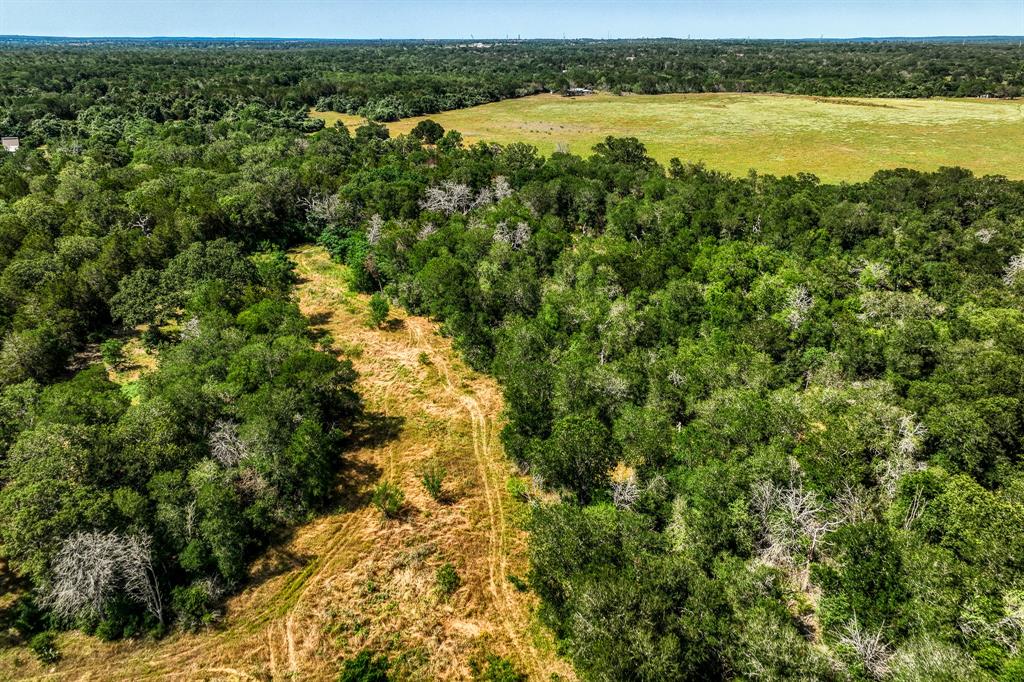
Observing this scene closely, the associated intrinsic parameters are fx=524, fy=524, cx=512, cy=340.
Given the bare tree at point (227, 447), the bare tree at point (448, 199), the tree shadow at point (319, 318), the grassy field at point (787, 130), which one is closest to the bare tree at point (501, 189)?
the bare tree at point (448, 199)

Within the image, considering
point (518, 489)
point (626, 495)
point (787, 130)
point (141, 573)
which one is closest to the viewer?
point (141, 573)

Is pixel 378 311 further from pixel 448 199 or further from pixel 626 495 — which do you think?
pixel 626 495

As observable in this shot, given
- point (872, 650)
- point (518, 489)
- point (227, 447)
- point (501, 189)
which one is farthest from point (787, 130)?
point (227, 447)

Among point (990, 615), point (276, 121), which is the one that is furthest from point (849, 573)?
point (276, 121)

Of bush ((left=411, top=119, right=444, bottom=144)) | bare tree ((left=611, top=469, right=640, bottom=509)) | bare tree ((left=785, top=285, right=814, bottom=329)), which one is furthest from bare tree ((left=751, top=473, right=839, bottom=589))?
bush ((left=411, top=119, right=444, bottom=144))

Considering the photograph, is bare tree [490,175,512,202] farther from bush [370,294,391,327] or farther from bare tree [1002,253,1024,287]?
bare tree [1002,253,1024,287]

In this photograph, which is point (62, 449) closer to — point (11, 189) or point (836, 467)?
point (836, 467)

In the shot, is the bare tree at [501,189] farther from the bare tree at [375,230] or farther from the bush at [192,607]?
the bush at [192,607]
